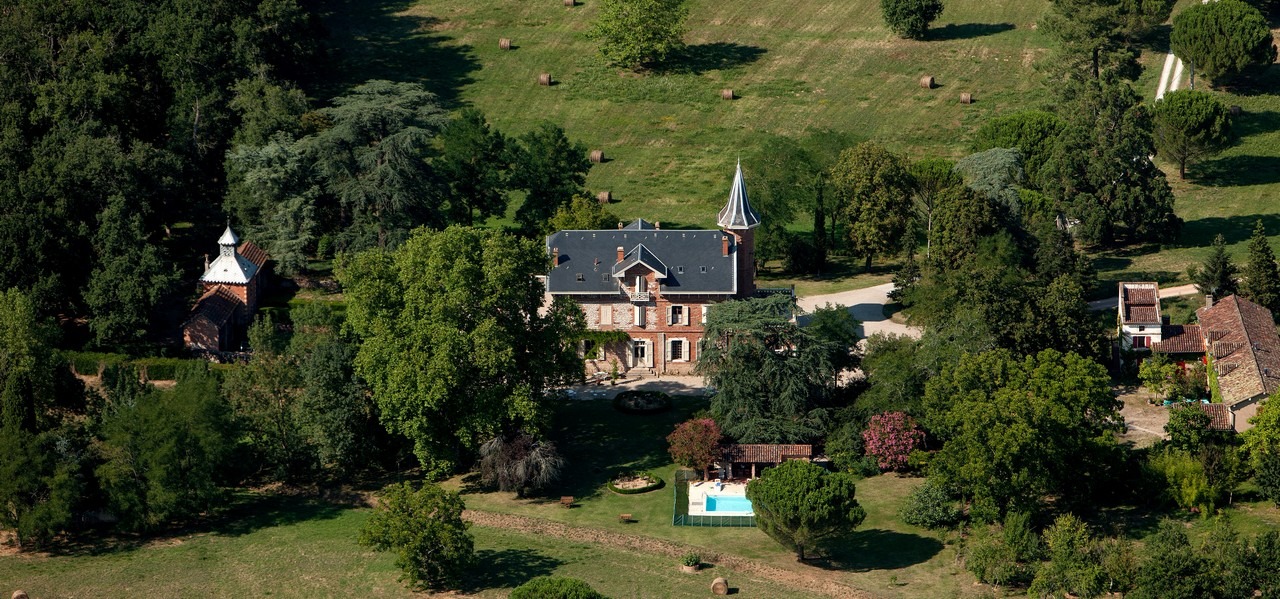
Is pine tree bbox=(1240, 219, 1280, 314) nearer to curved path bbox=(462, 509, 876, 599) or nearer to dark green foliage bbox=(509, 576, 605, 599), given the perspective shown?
curved path bbox=(462, 509, 876, 599)

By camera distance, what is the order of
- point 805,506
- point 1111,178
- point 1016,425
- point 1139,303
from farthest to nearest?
point 1111,178 < point 1139,303 < point 1016,425 < point 805,506

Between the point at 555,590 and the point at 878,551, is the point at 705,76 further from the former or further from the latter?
the point at 555,590

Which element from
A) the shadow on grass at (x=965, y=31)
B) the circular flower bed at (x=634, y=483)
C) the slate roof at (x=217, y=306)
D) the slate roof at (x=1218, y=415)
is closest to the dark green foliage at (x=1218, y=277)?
the slate roof at (x=1218, y=415)

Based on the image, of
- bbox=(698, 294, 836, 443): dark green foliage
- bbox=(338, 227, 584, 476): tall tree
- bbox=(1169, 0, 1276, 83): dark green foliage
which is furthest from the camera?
bbox=(1169, 0, 1276, 83): dark green foliage

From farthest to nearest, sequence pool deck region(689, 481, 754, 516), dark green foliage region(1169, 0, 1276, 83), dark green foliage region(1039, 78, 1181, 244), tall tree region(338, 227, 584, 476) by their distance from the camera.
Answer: dark green foliage region(1169, 0, 1276, 83), dark green foliage region(1039, 78, 1181, 244), tall tree region(338, 227, 584, 476), pool deck region(689, 481, 754, 516)

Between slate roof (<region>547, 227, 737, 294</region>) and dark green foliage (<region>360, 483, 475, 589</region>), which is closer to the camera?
dark green foliage (<region>360, 483, 475, 589</region>)

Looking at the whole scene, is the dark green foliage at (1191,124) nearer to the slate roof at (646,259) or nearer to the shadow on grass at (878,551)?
the slate roof at (646,259)

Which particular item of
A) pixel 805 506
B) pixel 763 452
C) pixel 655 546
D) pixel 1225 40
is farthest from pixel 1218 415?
pixel 1225 40

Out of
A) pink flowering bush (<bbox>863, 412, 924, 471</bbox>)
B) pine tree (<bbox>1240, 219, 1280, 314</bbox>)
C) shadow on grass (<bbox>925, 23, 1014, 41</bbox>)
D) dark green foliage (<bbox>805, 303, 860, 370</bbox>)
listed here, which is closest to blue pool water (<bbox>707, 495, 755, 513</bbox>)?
pink flowering bush (<bbox>863, 412, 924, 471</bbox>)
